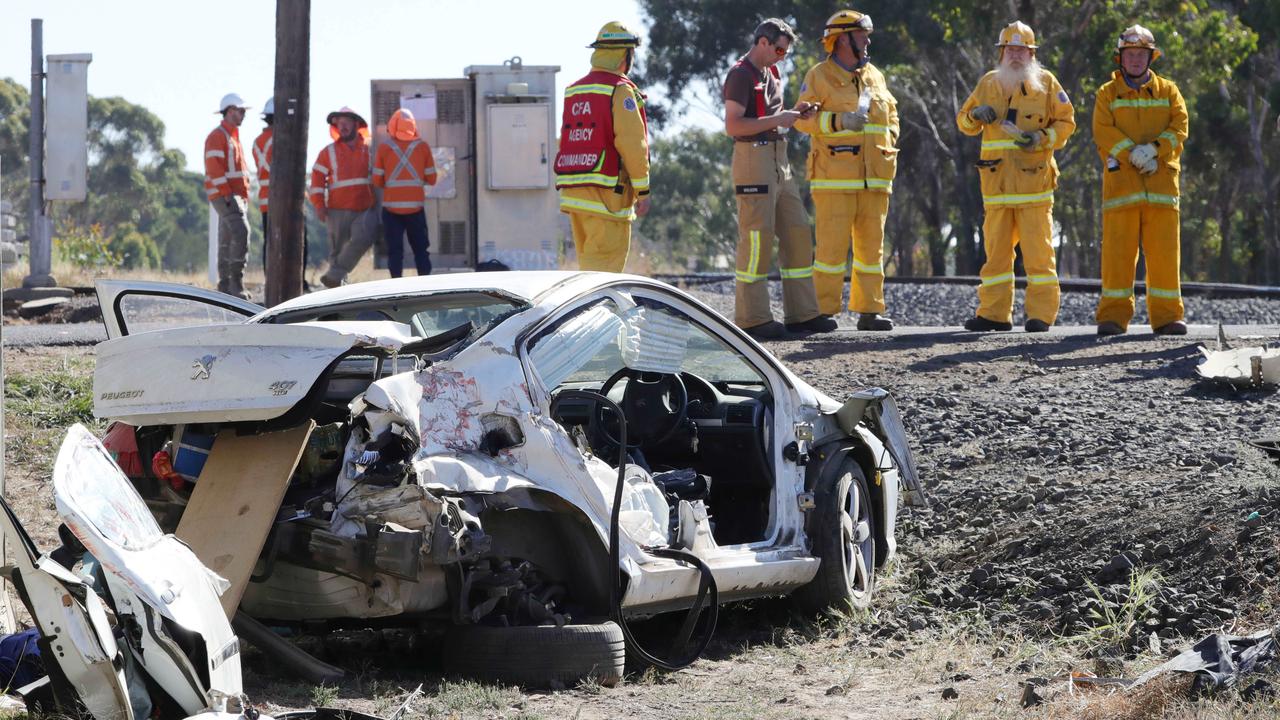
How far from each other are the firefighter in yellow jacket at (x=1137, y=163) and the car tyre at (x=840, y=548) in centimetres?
643

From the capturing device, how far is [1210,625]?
5621 millimetres

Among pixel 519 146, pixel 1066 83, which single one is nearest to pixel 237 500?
pixel 519 146

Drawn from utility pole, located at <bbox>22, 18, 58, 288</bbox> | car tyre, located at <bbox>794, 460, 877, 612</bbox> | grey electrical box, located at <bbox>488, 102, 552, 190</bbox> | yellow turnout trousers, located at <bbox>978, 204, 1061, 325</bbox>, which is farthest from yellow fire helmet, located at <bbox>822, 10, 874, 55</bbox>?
utility pole, located at <bbox>22, 18, 58, 288</bbox>

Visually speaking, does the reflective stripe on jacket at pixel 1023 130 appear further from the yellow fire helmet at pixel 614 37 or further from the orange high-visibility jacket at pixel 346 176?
the orange high-visibility jacket at pixel 346 176

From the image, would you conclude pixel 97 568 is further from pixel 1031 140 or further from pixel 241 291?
pixel 241 291

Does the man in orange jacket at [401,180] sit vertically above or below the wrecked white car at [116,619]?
above

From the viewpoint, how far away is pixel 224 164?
1628 cm

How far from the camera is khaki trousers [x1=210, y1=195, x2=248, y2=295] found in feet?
53.5

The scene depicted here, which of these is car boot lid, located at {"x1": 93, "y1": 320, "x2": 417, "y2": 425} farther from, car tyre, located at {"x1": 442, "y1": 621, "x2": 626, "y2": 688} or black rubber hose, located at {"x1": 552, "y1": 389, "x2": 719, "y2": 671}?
car tyre, located at {"x1": 442, "y1": 621, "x2": 626, "y2": 688}

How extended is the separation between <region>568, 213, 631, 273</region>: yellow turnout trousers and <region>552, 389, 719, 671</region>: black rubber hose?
17.2ft

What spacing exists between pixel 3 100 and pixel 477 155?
53902 mm

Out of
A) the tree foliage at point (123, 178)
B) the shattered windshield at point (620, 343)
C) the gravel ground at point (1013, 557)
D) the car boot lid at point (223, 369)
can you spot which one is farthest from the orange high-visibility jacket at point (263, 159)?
the tree foliage at point (123, 178)

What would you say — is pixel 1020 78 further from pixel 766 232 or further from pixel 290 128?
pixel 290 128

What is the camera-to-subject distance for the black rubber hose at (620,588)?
510 cm
